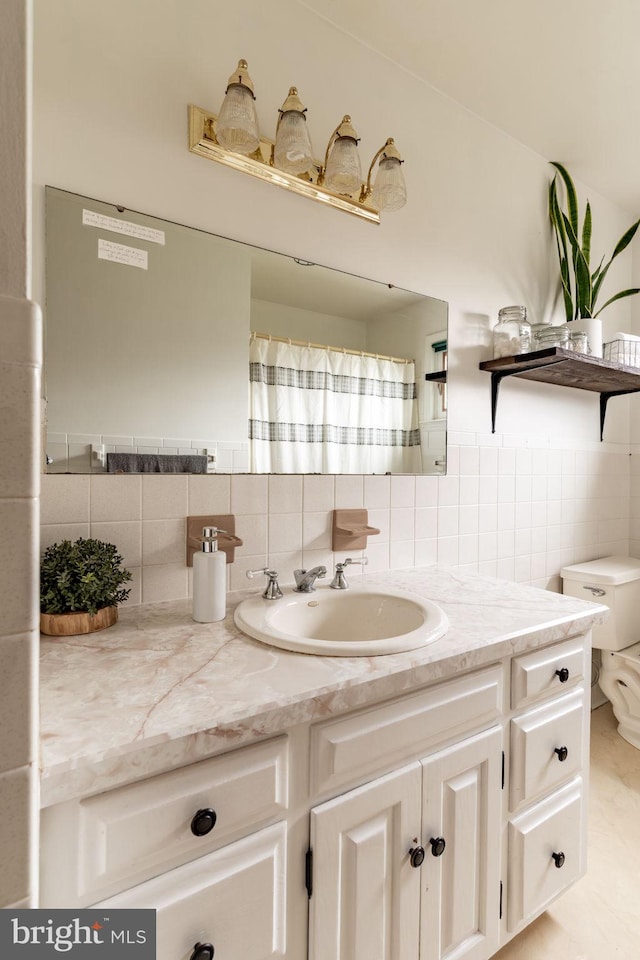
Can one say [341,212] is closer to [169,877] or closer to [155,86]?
[155,86]

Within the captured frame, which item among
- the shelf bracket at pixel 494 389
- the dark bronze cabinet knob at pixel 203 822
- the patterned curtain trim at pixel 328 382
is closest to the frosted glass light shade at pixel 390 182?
the patterned curtain trim at pixel 328 382

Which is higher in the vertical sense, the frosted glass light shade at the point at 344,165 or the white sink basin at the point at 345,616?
the frosted glass light shade at the point at 344,165

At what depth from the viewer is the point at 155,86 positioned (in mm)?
1147

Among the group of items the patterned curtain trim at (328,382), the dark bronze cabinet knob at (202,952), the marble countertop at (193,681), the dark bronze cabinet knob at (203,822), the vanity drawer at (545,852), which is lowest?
the vanity drawer at (545,852)

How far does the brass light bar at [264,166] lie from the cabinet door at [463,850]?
1440 mm

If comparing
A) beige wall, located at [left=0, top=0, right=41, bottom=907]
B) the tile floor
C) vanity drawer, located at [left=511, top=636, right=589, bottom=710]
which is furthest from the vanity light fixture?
the tile floor

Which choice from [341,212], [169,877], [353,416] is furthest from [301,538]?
[341,212]

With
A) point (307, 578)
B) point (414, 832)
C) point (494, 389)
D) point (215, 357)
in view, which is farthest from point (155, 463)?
point (494, 389)

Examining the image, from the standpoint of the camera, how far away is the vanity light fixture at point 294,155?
3.71 feet

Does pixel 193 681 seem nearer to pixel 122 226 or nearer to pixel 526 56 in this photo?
pixel 122 226

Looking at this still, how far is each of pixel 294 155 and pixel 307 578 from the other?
1.09 meters

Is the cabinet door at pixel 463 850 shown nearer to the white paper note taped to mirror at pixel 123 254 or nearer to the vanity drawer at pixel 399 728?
the vanity drawer at pixel 399 728

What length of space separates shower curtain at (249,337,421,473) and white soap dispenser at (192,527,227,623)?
32 cm

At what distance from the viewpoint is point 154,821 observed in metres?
0.63
